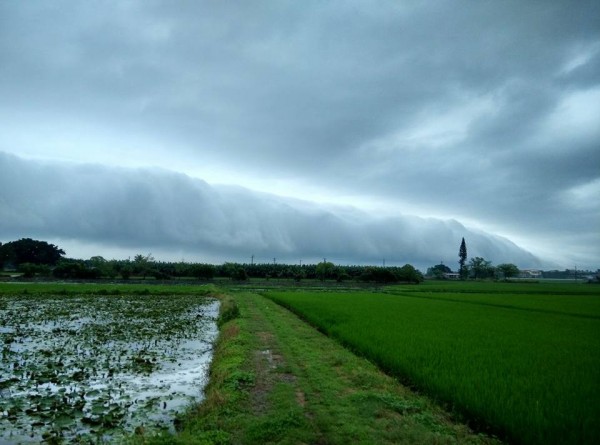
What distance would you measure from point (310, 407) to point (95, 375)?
579cm

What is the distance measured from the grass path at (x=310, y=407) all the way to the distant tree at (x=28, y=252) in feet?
315

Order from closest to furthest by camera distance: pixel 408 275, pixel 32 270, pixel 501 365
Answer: pixel 501 365, pixel 32 270, pixel 408 275

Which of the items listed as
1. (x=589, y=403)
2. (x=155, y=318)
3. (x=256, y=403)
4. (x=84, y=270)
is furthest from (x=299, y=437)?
(x=84, y=270)

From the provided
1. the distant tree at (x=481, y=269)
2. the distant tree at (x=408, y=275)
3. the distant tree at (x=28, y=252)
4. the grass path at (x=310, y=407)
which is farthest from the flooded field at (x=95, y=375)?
the distant tree at (x=481, y=269)

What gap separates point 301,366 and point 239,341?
3.52 m

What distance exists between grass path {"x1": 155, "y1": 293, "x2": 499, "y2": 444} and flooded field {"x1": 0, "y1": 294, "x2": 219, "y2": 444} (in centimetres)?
97

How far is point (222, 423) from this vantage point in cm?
646

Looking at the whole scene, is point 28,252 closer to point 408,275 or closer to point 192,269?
point 192,269

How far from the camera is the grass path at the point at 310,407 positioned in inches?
238

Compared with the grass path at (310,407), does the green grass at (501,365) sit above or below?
above

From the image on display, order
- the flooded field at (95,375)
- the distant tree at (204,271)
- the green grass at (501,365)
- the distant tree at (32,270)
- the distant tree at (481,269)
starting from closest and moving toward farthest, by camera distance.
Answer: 1. the green grass at (501,365)
2. the flooded field at (95,375)
3. the distant tree at (32,270)
4. the distant tree at (204,271)
5. the distant tree at (481,269)

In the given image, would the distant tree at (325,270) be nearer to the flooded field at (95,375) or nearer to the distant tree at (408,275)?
the distant tree at (408,275)

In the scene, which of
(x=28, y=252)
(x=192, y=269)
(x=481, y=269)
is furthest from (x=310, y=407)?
(x=481, y=269)

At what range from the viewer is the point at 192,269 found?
266 feet
